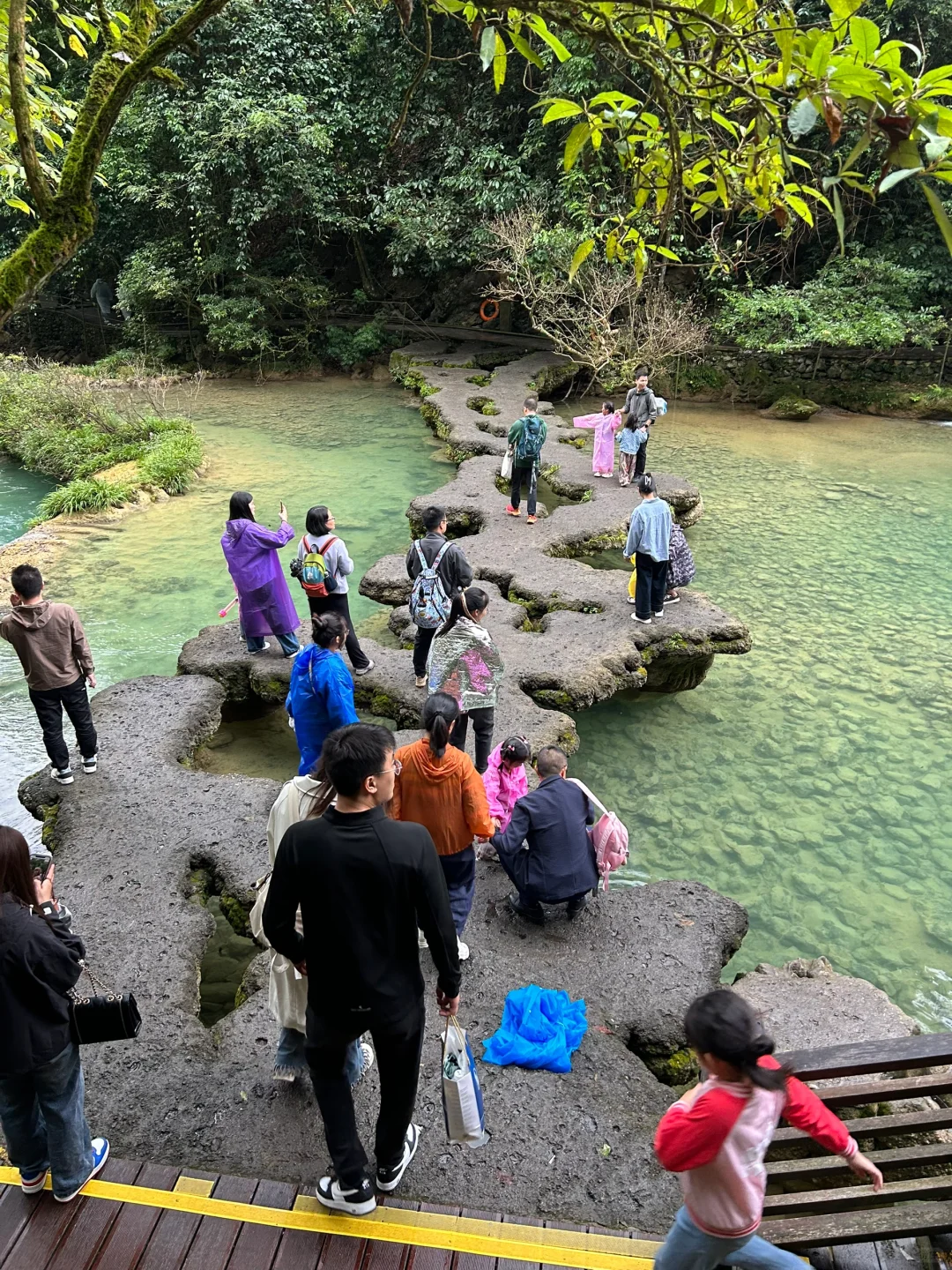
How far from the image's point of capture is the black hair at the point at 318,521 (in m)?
6.02

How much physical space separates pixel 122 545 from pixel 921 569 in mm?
9530

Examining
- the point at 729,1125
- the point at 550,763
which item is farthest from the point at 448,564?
the point at 729,1125

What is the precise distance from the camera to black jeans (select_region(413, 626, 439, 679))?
20.7ft

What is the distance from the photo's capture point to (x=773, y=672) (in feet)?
25.8

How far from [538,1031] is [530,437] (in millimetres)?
7141

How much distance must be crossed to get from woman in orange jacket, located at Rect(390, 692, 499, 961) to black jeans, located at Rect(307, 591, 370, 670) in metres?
2.91

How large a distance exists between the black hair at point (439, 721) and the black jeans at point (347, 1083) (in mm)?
1188

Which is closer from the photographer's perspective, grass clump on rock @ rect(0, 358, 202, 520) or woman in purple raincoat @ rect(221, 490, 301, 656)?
woman in purple raincoat @ rect(221, 490, 301, 656)

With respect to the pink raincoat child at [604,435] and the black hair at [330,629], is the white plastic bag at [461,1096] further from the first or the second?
the pink raincoat child at [604,435]

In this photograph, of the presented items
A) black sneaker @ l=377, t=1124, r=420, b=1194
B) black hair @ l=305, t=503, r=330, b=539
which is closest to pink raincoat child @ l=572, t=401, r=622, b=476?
black hair @ l=305, t=503, r=330, b=539

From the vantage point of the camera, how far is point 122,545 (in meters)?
10.4

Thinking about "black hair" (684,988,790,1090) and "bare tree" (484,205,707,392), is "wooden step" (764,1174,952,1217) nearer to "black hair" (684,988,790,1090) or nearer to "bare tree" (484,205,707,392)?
"black hair" (684,988,790,1090)

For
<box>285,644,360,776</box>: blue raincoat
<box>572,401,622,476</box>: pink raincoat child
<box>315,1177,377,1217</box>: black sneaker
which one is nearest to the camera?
<box>315,1177,377,1217</box>: black sneaker

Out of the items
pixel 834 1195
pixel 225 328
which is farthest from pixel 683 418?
pixel 834 1195
